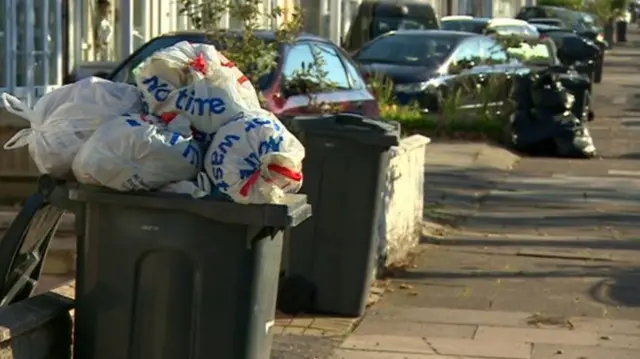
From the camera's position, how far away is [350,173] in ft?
25.7

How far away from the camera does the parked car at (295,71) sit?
11.0 m

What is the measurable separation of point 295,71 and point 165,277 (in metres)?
6.56

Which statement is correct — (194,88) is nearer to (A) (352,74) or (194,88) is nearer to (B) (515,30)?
(A) (352,74)

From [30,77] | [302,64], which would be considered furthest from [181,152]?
[30,77]

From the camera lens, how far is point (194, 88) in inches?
208

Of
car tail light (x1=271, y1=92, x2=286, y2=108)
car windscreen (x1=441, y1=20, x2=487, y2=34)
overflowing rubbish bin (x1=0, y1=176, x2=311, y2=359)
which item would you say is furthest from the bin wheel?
car windscreen (x1=441, y1=20, x2=487, y2=34)

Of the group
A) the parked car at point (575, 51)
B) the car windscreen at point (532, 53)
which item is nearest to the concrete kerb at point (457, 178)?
the car windscreen at point (532, 53)

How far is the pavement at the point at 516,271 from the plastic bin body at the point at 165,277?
210cm

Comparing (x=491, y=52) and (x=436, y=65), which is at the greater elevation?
(x=491, y=52)

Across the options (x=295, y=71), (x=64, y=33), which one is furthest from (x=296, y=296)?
(x=64, y=33)

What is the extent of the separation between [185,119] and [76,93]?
0.43m

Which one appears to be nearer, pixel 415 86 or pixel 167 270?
pixel 167 270

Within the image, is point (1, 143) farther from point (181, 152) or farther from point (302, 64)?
point (181, 152)

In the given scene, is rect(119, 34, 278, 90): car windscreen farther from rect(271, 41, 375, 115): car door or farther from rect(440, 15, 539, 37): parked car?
rect(440, 15, 539, 37): parked car
